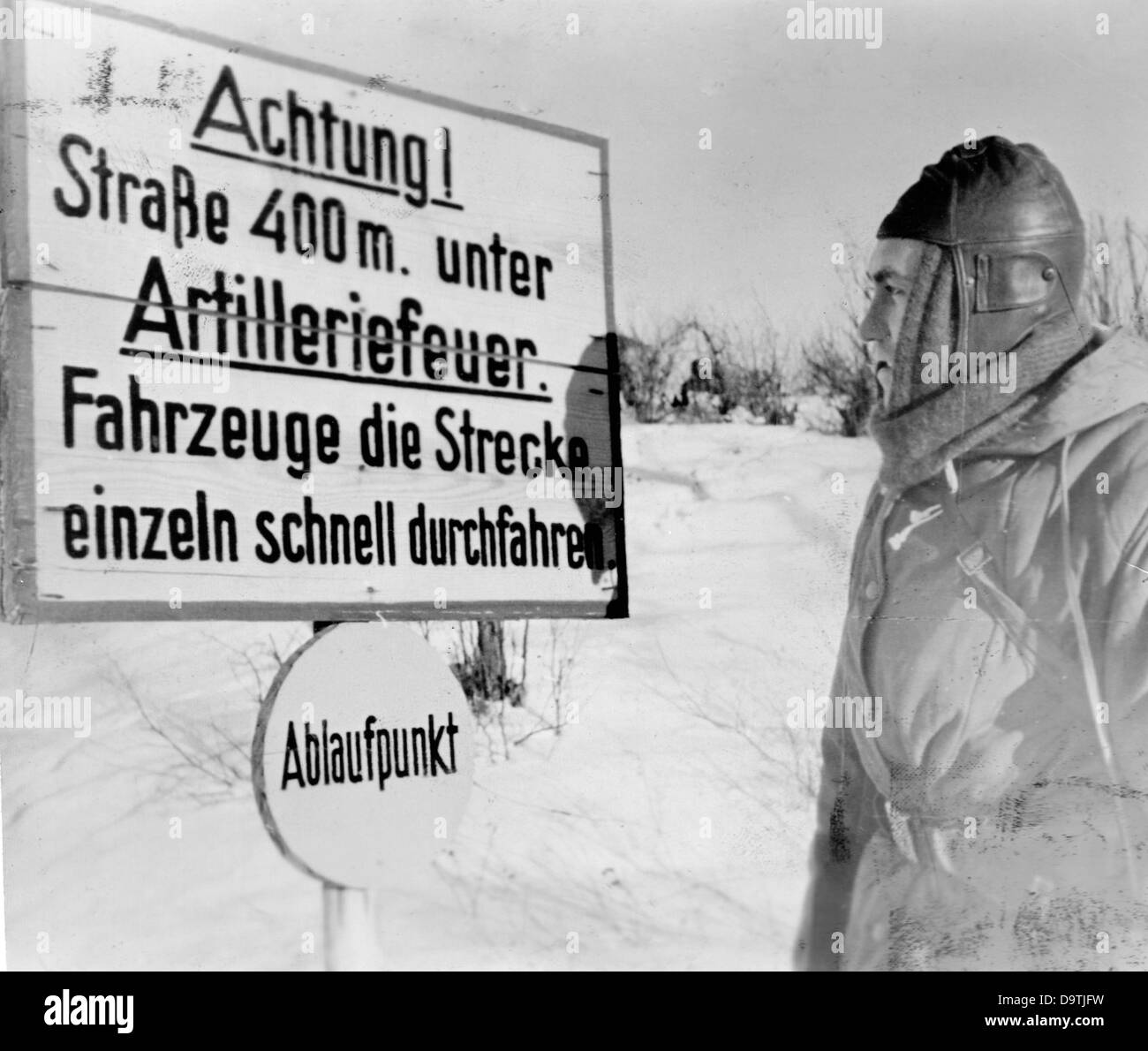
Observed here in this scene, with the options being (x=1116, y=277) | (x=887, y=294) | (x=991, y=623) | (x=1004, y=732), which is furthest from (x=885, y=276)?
(x=1004, y=732)

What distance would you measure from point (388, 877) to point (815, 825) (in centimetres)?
140

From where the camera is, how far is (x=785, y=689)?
396 centimetres

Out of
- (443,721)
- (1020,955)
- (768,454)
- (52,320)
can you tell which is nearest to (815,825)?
(1020,955)

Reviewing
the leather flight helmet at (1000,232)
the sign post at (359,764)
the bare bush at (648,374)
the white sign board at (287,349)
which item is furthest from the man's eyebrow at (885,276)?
the sign post at (359,764)

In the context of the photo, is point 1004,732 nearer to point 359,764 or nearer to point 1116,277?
point 1116,277

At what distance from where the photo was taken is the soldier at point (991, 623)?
3955mm

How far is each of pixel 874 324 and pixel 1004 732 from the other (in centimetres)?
115

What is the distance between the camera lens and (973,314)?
404cm

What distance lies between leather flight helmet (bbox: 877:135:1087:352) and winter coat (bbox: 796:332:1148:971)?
0.22m

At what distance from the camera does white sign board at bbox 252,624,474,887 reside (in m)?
2.88

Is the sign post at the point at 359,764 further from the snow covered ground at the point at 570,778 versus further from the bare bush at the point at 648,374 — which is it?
the bare bush at the point at 648,374

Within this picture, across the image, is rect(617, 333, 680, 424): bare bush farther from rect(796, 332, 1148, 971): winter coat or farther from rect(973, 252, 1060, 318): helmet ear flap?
rect(973, 252, 1060, 318): helmet ear flap

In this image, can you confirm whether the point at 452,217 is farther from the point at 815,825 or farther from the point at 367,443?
the point at 815,825

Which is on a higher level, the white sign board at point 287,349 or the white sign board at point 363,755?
the white sign board at point 287,349
